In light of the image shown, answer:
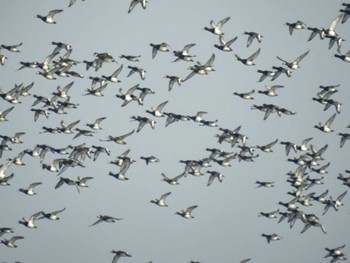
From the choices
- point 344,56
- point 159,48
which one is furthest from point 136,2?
point 344,56

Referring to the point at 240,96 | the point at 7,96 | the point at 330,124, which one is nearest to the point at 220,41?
the point at 240,96

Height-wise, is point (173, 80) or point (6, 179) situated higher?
point (173, 80)

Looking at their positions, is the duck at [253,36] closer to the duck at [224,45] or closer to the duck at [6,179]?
the duck at [224,45]

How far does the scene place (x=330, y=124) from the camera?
98.1 meters

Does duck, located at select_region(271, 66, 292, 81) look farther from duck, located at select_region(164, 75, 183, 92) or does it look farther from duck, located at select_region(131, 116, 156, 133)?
duck, located at select_region(131, 116, 156, 133)

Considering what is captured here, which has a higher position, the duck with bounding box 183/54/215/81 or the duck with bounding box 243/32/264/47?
the duck with bounding box 243/32/264/47

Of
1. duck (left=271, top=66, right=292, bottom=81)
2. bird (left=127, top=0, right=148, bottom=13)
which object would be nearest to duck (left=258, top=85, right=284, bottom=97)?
duck (left=271, top=66, right=292, bottom=81)

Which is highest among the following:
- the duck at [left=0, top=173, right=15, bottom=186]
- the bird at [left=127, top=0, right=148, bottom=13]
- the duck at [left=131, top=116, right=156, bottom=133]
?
the bird at [left=127, top=0, right=148, bottom=13]

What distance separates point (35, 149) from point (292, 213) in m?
25.4

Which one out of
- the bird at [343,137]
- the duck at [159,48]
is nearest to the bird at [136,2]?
the duck at [159,48]

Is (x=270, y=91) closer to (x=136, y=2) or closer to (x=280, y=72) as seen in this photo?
(x=280, y=72)

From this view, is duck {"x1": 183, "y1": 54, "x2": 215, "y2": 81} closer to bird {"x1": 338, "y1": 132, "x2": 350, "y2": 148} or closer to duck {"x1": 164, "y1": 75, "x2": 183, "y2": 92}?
duck {"x1": 164, "y1": 75, "x2": 183, "y2": 92}

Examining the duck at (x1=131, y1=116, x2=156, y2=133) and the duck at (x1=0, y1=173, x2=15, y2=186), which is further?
the duck at (x1=131, y1=116, x2=156, y2=133)

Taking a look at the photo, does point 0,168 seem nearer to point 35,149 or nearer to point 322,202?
point 35,149
